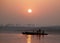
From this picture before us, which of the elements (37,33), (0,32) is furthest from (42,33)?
(0,32)

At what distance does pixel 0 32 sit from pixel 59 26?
176 centimetres

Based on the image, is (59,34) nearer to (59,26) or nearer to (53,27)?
(53,27)

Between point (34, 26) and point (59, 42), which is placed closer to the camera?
point (59, 42)

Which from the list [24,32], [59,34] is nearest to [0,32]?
[24,32]

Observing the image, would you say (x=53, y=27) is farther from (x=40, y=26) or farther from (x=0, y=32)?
(x=0, y=32)

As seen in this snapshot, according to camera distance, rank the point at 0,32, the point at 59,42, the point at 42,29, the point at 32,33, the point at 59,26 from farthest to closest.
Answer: the point at 0,32 < the point at 32,33 < the point at 42,29 < the point at 59,26 < the point at 59,42

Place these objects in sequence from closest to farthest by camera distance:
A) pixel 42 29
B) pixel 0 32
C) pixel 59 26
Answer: pixel 59 26 < pixel 42 29 < pixel 0 32

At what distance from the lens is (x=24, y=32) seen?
517cm

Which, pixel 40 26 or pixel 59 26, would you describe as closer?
pixel 59 26

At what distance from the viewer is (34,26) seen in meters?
4.79

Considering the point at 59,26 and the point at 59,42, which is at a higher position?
the point at 59,26

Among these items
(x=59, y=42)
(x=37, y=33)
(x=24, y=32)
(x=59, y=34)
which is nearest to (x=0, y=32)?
(x=24, y=32)

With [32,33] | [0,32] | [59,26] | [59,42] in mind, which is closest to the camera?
[59,42]

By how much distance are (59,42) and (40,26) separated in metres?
1.25
